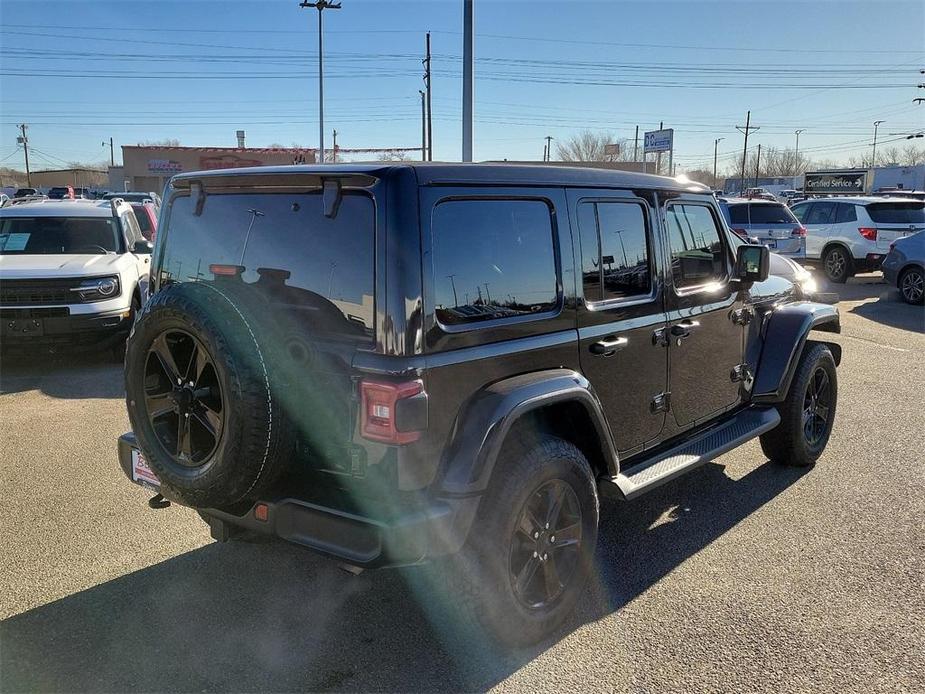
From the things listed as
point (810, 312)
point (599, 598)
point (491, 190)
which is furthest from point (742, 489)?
point (491, 190)

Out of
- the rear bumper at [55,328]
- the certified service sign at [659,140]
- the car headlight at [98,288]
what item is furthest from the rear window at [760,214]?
the certified service sign at [659,140]

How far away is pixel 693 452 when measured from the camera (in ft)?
13.0

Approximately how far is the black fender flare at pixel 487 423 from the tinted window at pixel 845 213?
49.4 feet

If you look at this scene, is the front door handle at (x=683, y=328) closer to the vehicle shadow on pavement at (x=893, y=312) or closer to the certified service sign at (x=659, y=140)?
the vehicle shadow on pavement at (x=893, y=312)

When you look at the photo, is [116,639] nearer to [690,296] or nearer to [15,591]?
[15,591]

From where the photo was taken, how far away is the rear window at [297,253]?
263cm

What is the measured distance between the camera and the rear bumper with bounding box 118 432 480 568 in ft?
8.24

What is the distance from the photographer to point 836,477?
492 centimetres

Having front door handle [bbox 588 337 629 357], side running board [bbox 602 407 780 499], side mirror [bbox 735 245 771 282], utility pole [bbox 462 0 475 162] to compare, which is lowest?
side running board [bbox 602 407 780 499]

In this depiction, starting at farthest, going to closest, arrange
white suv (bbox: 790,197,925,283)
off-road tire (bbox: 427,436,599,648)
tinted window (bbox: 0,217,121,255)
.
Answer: white suv (bbox: 790,197,925,283), tinted window (bbox: 0,217,121,255), off-road tire (bbox: 427,436,599,648)

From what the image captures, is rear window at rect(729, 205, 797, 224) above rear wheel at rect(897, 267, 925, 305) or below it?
above

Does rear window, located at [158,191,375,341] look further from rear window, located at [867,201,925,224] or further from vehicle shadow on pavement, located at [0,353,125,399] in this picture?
rear window, located at [867,201,925,224]

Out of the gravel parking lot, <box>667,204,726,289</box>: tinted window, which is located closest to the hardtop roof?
Result: <box>667,204,726,289</box>: tinted window

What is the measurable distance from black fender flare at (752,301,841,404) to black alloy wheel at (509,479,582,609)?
6.83 feet
